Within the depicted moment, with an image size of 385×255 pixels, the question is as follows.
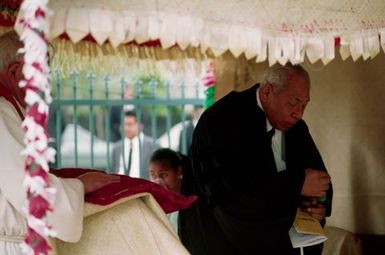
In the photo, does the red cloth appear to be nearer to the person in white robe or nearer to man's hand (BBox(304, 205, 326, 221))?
the person in white robe

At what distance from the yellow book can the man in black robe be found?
0.14 feet

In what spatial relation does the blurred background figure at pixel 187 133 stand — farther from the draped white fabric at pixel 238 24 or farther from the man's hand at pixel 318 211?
the draped white fabric at pixel 238 24

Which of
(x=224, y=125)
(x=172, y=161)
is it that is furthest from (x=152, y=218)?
(x=172, y=161)

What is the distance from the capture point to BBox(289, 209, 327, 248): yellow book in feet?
14.8

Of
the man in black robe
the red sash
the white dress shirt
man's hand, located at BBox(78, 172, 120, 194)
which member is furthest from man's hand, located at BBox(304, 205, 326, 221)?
the white dress shirt

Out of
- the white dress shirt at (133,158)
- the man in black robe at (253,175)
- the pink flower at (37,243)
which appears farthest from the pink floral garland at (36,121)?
the white dress shirt at (133,158)

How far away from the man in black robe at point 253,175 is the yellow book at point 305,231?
4cm

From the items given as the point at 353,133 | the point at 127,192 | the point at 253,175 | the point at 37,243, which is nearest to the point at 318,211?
the point at 253,175

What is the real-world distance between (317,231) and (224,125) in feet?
2.51

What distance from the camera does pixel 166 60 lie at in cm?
709

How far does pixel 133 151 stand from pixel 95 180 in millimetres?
5458

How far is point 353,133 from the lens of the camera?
6.04m

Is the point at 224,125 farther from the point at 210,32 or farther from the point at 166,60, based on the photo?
the point at 166,60

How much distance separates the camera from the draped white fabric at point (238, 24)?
10.5 feet
